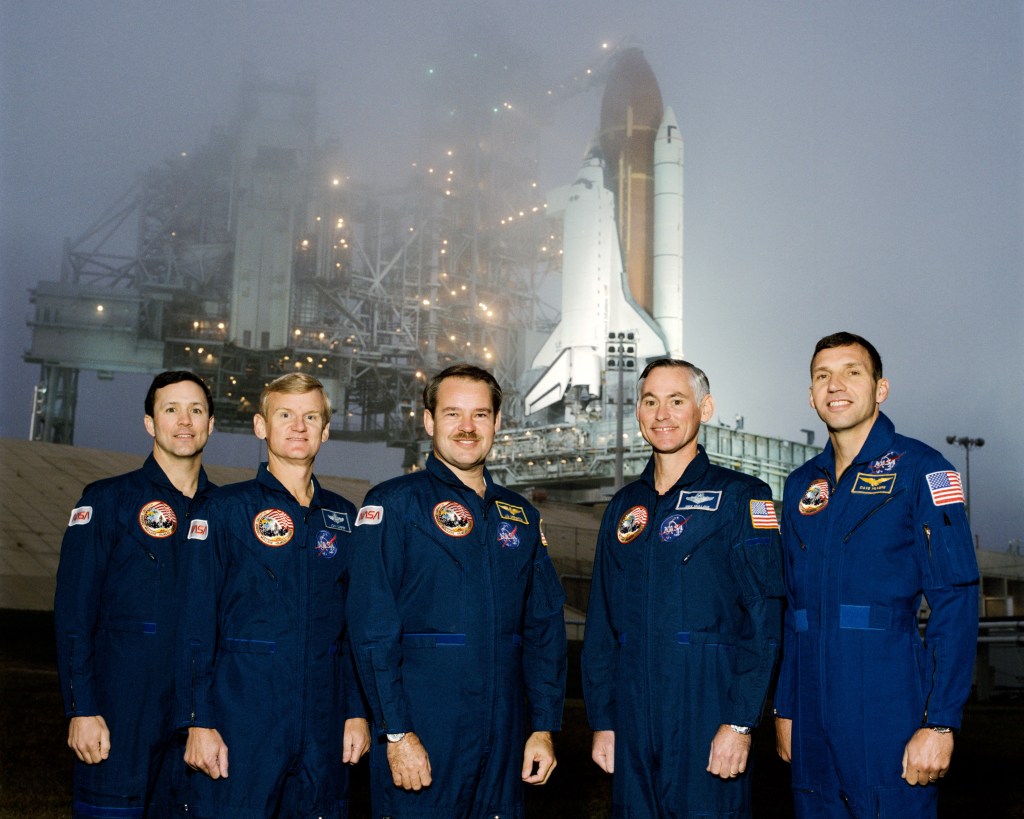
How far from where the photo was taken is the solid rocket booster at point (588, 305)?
47375 mm

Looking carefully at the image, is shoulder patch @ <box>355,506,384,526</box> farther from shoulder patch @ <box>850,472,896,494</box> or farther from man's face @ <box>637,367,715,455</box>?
shoulder patch @ <box>850,472,896,494</box>

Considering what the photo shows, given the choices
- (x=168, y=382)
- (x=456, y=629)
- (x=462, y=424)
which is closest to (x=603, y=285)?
(x=168, y=382)

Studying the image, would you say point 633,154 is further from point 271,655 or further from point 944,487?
point 271,655

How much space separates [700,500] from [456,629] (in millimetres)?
1198

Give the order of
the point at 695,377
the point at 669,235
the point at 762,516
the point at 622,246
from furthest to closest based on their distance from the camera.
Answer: the point at 622,246, the point at 669,235, the point at 695,377, the point at 762,516

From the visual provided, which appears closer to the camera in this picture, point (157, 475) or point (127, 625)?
point (127, 625)

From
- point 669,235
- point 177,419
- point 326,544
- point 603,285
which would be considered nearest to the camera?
point 326,544

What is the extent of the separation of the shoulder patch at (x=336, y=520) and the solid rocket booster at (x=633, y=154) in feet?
146

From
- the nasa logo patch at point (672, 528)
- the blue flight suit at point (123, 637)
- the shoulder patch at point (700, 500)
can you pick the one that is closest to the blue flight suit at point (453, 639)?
the nasa logo patch at point (672, 528)

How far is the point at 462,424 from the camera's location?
4.21 m

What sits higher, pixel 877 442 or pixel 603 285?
pixel 603 285

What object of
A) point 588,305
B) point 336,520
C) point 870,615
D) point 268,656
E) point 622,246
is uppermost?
point 622,246

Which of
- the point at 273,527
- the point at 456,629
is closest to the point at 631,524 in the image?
the point at 456,629

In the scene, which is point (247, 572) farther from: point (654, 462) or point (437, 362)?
point (437, 362)
